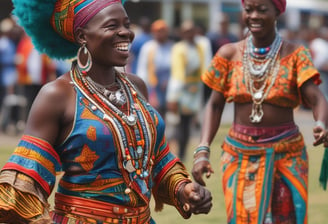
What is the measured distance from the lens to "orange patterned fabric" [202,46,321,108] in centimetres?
544

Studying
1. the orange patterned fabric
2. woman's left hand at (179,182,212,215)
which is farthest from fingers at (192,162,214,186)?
woman's left hand at (179,182,212,215)

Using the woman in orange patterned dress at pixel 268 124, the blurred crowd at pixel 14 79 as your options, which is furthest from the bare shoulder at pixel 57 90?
the blurred crowd at pixel 14 79

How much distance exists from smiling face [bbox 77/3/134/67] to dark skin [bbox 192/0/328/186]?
60.2 inches

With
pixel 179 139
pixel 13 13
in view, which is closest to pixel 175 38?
pixel 179 139

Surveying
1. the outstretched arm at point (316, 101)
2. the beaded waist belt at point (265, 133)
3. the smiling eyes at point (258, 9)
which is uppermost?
the smiling eyes at point (258, 9)

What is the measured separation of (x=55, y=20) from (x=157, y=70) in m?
8.38

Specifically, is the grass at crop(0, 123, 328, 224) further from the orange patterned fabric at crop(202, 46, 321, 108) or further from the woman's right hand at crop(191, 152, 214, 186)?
the woman's right hand at crop(191, 152, 214, 186)

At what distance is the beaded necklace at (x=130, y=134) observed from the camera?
3811mm

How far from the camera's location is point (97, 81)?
3.95 m

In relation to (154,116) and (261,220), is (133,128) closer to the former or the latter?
(154,116)

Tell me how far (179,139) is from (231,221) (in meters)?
6.21

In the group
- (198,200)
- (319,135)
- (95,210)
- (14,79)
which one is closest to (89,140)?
(95,210)

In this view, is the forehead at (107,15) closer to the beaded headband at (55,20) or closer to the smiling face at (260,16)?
the beaded headband at (55,20)

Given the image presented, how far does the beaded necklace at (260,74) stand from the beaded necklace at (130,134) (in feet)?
5.58
